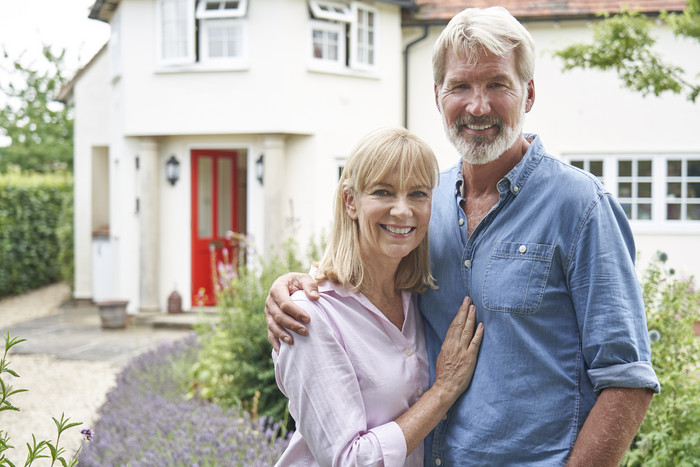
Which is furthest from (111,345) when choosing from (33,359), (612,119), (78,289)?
(612,119)

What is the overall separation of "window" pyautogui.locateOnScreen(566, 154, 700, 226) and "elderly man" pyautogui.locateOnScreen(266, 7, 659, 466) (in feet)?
32.1

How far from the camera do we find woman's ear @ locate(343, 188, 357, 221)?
223 centimetres

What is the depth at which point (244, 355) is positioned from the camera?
17.7ft

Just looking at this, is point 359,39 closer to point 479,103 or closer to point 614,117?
point 614,117

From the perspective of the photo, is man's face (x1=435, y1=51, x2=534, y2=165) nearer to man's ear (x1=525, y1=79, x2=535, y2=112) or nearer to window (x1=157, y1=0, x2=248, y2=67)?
man's ear (x1=525, y1=79, x2=535, y2=112)

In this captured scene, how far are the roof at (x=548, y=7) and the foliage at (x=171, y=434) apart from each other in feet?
27.7

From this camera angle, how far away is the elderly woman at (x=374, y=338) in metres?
2.02

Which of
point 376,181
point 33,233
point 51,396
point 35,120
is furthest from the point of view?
point 35,120

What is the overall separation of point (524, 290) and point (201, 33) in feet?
34.5

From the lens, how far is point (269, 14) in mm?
11141

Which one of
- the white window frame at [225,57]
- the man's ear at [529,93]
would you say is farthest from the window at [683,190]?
the man's ear at [529,93]

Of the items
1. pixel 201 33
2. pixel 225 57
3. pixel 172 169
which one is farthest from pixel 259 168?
pixel 201 33

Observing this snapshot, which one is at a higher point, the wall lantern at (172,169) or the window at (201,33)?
the window at (201,33)

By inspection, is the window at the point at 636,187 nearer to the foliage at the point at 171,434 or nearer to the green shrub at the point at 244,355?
the green shrub at the point at 244,355
